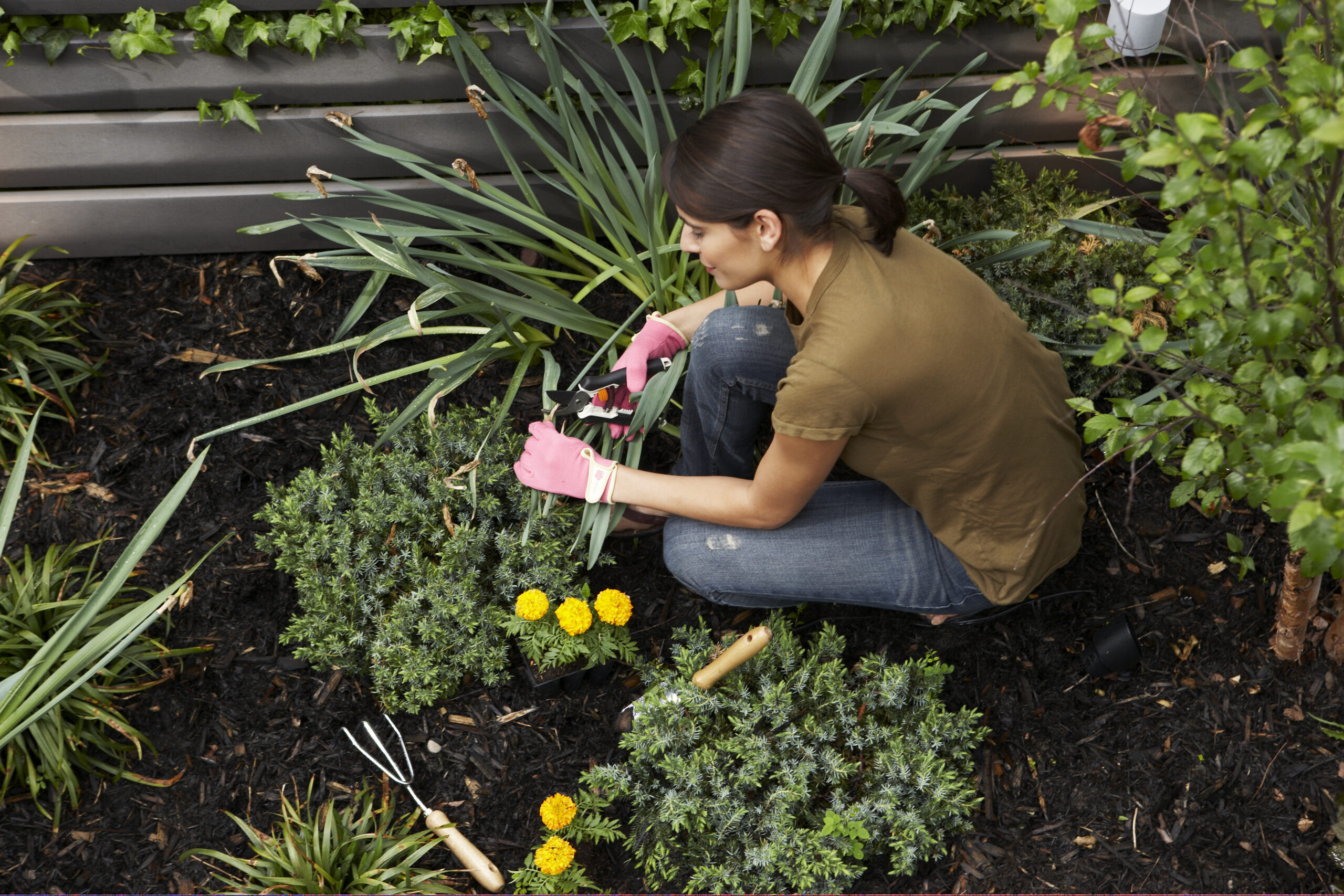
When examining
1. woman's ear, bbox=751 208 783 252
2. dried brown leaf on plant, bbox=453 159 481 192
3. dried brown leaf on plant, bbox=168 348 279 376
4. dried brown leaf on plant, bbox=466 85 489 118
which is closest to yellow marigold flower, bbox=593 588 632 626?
woman's ear, bbox=751 208 783 252

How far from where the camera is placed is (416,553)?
183cm

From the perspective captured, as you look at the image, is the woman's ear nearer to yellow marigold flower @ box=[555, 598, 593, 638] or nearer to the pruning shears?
the pruning shears

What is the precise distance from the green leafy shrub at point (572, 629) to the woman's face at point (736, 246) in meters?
0.66

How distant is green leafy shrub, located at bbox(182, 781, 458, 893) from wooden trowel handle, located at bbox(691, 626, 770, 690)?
1.91 feet

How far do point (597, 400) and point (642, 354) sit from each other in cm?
14

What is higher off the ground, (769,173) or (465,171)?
(769,173)

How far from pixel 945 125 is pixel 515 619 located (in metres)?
1.36

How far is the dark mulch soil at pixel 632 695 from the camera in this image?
5.44 ft

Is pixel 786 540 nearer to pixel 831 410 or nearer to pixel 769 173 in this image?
pixel 831 410

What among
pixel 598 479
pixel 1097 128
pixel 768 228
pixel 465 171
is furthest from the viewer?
pixel 465 171

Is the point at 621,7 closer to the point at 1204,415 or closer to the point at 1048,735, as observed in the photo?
the point at 1204,415

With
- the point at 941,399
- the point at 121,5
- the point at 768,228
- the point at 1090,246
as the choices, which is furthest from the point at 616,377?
the point at 121,5

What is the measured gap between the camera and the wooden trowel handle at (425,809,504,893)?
158cm

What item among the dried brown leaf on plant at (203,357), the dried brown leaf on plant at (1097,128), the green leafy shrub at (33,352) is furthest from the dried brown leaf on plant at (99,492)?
the dried brown leaf on plant at (1097,128)
